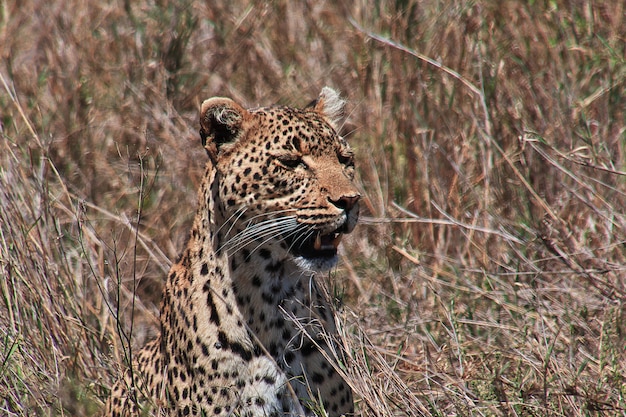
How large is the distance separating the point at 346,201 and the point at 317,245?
237mm

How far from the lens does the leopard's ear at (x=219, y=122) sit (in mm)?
4395

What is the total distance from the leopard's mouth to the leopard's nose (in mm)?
93

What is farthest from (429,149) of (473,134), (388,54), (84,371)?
(84,371)

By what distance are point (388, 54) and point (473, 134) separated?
909 millimetres

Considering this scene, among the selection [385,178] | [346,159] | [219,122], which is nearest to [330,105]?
[346,159]

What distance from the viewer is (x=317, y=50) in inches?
320

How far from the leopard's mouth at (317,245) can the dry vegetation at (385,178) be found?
1.22 ft

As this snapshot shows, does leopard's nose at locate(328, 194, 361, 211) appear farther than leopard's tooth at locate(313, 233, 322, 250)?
No

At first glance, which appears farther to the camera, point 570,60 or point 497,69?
point 570,60

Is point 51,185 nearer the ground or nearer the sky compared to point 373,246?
nearer the sky

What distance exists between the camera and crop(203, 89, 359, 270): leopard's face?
14.0 ft

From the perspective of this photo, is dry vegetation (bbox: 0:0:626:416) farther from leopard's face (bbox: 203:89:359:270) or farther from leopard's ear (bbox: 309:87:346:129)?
leopard's ear (bbox: 309:87:346:129)

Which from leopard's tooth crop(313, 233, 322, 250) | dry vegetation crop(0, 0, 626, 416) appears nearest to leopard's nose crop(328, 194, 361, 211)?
leopard's tooth crop(313, 233, 322, 250)

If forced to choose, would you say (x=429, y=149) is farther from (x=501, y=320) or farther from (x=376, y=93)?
(x=501, y=320)
